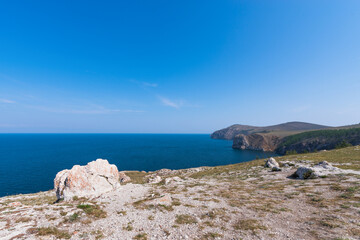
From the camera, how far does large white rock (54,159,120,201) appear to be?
2058 centimetres

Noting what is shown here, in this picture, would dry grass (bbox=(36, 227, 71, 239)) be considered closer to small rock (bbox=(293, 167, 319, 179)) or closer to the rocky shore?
the rocky shore

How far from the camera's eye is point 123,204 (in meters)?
16.5

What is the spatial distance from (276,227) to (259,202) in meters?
5.82

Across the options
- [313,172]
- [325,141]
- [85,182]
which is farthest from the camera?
[325,141]

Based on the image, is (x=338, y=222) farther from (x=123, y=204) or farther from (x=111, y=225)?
(x=123, y=204)

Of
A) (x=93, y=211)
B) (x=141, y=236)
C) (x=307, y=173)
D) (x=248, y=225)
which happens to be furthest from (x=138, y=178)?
(x=307, y=173)

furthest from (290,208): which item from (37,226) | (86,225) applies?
(37,226)

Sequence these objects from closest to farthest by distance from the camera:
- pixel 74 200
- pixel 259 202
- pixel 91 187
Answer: pixel 259 202
pixel 74 200
pixel 91 187

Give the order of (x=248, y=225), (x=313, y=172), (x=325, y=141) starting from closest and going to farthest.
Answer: (x=248, y=225) < (x=313, y=172) < (x=325, y=141)

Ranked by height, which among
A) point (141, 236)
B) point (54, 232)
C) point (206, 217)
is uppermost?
point (54, 232)

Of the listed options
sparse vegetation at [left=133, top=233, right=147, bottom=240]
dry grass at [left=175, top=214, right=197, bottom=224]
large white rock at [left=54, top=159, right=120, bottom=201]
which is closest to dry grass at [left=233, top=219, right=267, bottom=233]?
dry grass at [left=175, top=214, right=197, bottom=224]

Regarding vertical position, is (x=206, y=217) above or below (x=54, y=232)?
below

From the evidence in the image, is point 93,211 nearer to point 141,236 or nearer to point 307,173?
point 141,236

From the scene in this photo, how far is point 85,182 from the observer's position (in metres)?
21.3
